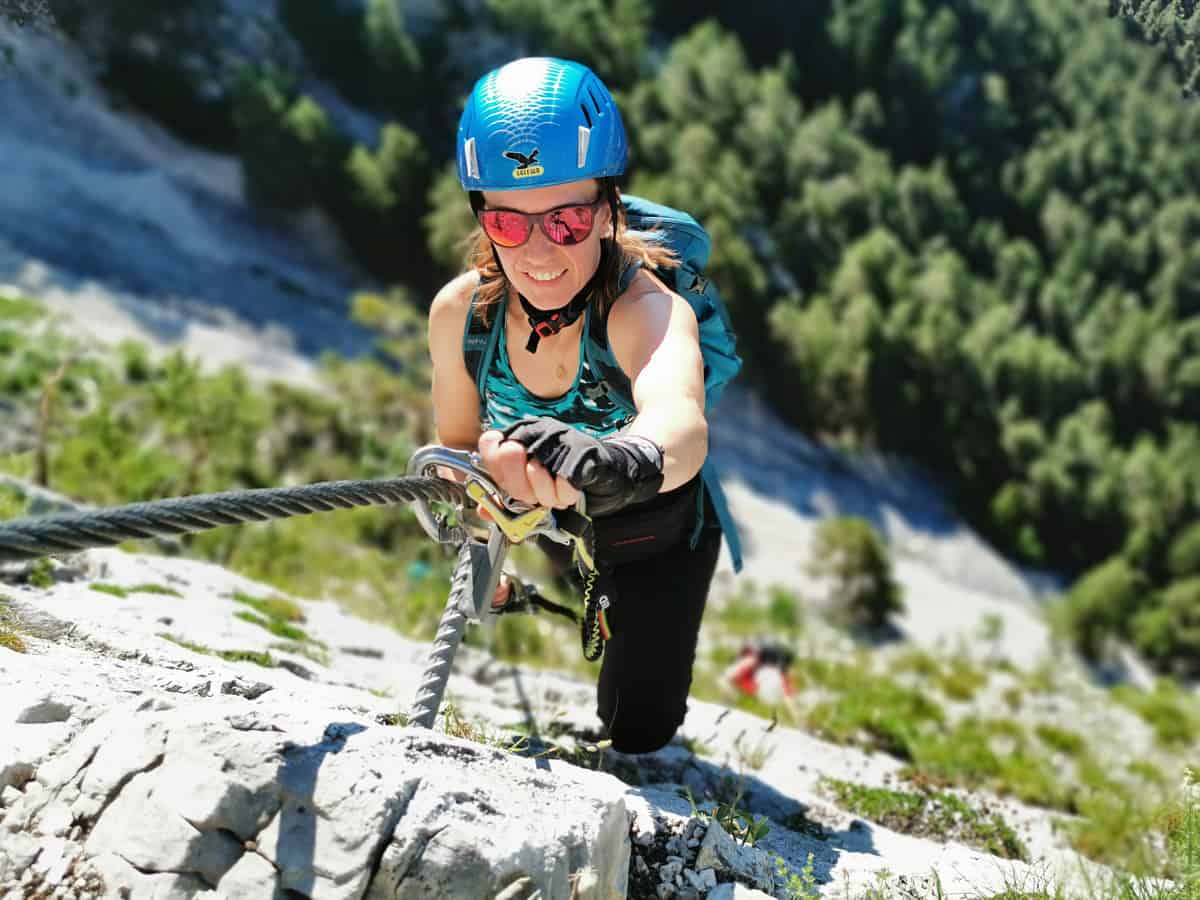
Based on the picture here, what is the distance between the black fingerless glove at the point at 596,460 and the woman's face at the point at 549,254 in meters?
0.85

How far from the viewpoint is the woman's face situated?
11.4 ft

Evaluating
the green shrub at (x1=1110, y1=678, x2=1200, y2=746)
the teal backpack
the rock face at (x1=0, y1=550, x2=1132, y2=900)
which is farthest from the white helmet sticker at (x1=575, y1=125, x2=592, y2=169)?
the green shrub at (x1=1110, y1=678, x2=1200, y2=746)

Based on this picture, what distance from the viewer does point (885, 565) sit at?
2342 cm

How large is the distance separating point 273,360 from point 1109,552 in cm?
2623

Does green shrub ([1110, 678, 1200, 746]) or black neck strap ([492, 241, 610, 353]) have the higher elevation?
green shrub ([1110, 678, 1200, 746])

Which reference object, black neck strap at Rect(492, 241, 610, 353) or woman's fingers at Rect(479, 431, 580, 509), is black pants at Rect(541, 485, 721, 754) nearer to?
black neck strap at Rect(492, 241, 610, 353)

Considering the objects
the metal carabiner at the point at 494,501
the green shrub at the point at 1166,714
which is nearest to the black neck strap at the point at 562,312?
the metal carabiner at the point at 494,501

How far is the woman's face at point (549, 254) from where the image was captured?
346cm

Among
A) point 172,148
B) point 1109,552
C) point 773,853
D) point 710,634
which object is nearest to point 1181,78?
point 773,853

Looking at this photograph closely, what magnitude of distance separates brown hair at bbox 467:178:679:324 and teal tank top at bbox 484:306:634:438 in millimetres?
86

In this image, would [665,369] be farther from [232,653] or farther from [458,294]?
[232,653]

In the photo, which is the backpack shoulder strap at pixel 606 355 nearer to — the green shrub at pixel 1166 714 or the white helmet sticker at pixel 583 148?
the white helmet sticker at pixel 583 148

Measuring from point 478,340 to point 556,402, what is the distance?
36 centimetres

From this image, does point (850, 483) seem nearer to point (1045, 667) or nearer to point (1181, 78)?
point (1045, 667)
